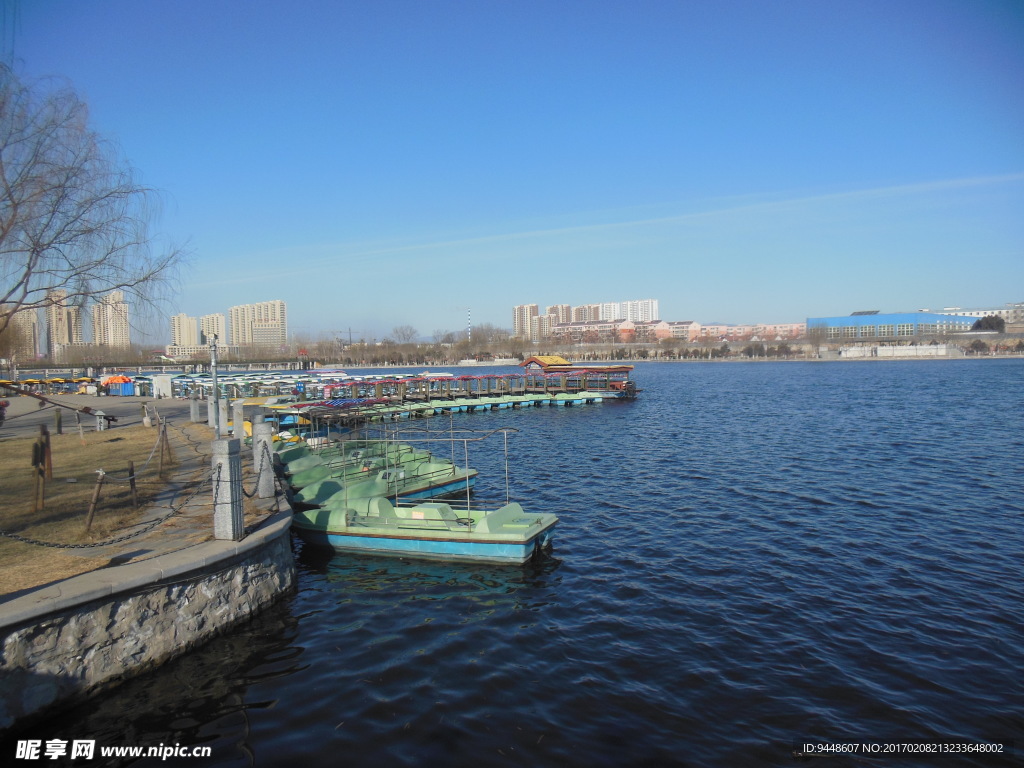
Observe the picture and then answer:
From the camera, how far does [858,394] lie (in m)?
63.9

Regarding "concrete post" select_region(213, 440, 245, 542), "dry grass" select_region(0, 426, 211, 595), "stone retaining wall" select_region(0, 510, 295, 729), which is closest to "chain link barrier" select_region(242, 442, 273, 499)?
"dry grass" select_region(0, 426, 211, 595)

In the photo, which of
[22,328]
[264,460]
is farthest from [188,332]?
[264,460]

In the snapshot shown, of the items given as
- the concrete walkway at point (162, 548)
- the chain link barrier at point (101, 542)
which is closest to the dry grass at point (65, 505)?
the chain link barrier at point (101, 542)

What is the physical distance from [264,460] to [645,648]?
35.1 ft

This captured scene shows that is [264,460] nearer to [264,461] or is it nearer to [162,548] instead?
[264,461]

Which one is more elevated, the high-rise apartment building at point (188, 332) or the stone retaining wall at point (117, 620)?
the high-rise apartment building at point (188, 332)

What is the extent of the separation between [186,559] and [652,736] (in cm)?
780

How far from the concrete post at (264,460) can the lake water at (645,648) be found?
1.96 metres

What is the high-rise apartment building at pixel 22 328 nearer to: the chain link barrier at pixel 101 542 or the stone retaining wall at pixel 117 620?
the chain link barrier at pixel 101 542

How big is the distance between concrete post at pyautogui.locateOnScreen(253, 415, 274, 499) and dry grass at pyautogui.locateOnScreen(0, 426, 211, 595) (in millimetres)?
2500

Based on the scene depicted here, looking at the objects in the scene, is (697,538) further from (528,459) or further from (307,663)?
(528,459)

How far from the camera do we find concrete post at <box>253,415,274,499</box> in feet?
52.8

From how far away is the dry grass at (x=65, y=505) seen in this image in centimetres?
1002

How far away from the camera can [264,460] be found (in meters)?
16.4
